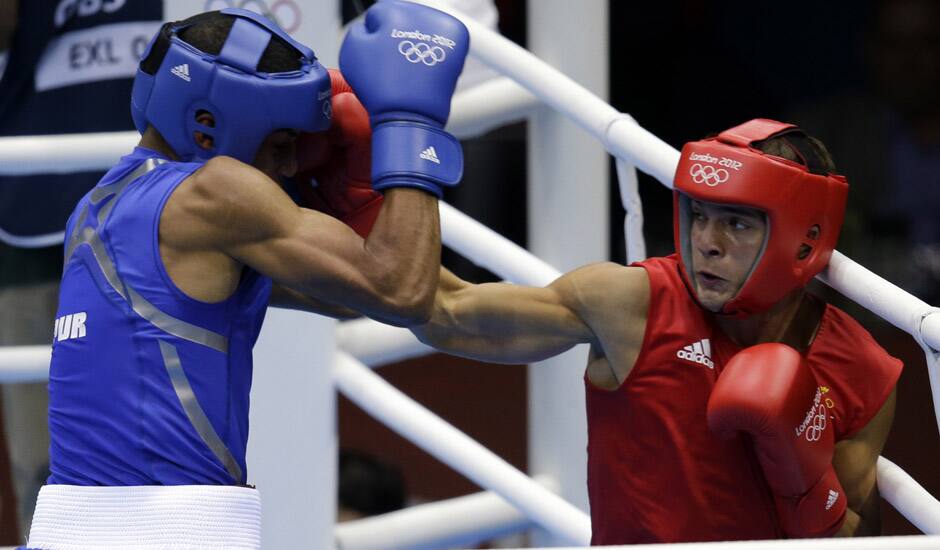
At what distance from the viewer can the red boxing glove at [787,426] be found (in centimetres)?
245

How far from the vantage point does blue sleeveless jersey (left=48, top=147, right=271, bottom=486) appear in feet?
7.70

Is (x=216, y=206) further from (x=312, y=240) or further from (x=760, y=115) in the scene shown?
(x=760, y=115)

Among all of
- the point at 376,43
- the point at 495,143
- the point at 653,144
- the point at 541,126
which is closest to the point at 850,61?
the point at 495,143

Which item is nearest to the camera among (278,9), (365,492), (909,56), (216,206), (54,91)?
(216,206)

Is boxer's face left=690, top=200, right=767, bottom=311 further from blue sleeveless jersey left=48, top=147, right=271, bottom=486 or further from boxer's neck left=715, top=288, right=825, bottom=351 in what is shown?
blue sleeveless jersey left=48, top=147, right=271, bottom=486

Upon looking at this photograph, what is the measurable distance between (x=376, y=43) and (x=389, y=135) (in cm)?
15

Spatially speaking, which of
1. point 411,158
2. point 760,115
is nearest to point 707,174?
point 411,158

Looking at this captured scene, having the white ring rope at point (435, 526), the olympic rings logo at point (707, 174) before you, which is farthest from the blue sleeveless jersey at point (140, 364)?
the white ring rope at point (435, 526)

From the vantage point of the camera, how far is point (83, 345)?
7.80 feet

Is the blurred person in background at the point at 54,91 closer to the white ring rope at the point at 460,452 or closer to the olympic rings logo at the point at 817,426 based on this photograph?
the white ring rope at the point at 460,452

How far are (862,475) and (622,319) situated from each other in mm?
453

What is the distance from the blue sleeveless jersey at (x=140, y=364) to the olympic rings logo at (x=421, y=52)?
0.36 meters

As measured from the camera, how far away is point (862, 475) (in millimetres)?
2604

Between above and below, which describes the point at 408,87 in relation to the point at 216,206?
above
